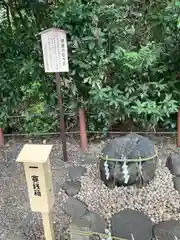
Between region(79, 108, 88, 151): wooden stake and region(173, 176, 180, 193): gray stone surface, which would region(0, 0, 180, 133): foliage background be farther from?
region(173, 176, 180, 193): gray stone surface

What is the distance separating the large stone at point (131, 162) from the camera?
268cm

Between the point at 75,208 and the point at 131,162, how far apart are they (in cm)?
65

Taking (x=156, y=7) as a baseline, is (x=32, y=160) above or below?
below

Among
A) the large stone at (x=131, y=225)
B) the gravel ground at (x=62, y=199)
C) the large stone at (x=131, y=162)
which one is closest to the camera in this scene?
the large stone at (x=131, y=225)

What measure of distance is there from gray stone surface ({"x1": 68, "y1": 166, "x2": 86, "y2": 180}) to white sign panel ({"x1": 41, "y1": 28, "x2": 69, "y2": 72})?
1076 mm

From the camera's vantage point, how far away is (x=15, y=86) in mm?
3789

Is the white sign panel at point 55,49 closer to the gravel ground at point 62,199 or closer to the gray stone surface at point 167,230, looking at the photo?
the gravel ground at point 62,199

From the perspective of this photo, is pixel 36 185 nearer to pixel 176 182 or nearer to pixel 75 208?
pixel 75 208

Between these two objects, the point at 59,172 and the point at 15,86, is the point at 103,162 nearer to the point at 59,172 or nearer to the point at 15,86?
the point at 59,172

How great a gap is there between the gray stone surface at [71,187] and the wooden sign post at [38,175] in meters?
0.75

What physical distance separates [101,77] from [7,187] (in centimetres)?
158

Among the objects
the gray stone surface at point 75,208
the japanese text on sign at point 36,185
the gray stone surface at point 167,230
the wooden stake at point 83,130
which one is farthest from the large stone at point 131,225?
the wooden stake at point 83,130

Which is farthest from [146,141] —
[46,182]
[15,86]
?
[15,86]

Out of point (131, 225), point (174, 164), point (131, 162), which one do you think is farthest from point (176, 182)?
point (131, 225)
